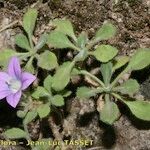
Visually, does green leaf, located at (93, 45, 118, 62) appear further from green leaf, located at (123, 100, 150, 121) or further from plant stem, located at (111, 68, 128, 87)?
green leaf, located at (123, 100, 150, 121)

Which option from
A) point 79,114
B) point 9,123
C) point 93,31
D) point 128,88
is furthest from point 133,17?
point 9,123

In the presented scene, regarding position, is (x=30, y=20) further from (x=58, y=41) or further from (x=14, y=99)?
(x=14, y=99)

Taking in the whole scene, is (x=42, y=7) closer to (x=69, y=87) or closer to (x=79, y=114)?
(x=69, y=87)

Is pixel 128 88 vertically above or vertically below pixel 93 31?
below

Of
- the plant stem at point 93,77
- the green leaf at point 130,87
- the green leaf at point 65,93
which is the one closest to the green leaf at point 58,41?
the plant stem at point 93,77

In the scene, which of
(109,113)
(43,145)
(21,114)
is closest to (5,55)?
(21,114)

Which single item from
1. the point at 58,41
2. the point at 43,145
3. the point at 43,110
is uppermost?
the point at 58,41
